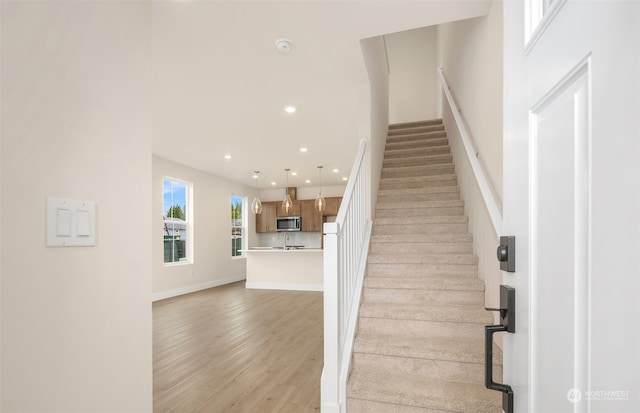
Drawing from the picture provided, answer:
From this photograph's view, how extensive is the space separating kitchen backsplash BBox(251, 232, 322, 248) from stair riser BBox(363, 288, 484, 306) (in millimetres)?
6852

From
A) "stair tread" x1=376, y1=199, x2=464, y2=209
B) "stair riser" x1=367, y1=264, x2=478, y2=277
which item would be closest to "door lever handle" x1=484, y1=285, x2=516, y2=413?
"stair riser" x1=367, y1=264, x2=478, y2=277

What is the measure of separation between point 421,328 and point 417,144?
3.09 metres

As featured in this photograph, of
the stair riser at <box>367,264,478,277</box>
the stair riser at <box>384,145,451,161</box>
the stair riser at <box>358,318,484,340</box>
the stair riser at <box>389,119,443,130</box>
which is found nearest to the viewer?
the stair riser at <box>358,318,484,340</box>

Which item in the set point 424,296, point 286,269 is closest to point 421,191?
point 424,296

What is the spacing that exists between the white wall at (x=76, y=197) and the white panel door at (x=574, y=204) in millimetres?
1159

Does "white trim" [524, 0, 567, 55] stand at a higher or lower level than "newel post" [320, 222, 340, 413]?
higher

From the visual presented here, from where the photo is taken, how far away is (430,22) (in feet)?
7.52

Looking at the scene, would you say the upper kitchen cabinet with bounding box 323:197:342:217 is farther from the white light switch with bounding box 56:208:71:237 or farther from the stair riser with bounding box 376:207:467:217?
the white light switch with bounding box 56:208:71:237

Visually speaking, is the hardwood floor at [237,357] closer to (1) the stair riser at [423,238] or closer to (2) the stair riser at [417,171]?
(1) the stair riser at [423,238]

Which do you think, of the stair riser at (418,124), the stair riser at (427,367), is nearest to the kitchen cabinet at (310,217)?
the stair riser at (418,124)

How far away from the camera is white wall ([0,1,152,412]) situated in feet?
2.64

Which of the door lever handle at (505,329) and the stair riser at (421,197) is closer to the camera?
the door lever handle at (505,329)

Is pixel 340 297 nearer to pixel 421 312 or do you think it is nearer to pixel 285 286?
pixel 421 312

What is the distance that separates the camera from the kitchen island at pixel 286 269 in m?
7.00
